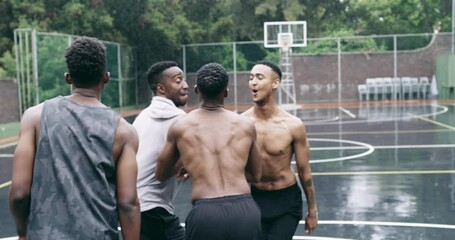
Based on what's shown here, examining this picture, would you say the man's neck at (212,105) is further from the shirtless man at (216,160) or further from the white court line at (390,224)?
the white court line at (390,224)

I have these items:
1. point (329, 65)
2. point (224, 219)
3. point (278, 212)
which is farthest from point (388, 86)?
point (224, 219)

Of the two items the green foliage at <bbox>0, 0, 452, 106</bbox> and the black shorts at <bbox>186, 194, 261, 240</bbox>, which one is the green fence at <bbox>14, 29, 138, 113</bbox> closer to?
the green foliage at <bbox>0, 0, 452, 106</bbox>

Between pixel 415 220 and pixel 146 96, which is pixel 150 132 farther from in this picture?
pixel 146 96

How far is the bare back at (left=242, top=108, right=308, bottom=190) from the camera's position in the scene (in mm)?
4641

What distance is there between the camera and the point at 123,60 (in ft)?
94.7

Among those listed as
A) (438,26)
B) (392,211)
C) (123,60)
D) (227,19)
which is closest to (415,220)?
(392,211)

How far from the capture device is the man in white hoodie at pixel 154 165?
4.28 meters

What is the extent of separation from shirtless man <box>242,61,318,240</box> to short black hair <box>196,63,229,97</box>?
971 millimetres

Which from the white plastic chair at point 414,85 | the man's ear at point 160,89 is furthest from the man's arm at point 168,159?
the white plastic chair at point 414,85

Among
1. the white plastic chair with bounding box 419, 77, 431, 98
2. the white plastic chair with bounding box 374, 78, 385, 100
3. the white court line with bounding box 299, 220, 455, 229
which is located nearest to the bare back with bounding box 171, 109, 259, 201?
the white court line with bounding box 299, 220, 455, 229

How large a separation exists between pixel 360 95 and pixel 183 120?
2822cm

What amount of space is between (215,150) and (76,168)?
0.93 metres

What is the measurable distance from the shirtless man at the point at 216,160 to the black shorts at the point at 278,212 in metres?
0.72

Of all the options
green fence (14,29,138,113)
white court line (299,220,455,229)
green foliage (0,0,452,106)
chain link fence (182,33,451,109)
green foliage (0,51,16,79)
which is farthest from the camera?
chain link fence (182,33,451,109)
